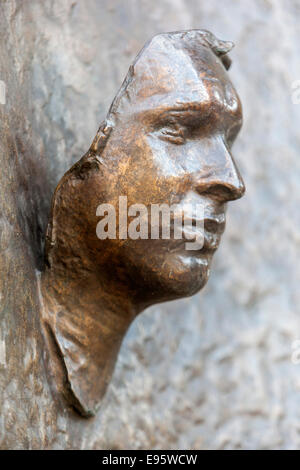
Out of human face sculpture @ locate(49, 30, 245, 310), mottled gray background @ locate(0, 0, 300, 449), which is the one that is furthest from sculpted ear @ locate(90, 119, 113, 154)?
mottled gray background @ locate(0, 0, 300, 449)

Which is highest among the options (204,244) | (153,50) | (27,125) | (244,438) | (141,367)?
(153,50)

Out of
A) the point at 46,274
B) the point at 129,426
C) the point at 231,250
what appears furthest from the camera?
the point at 231,250

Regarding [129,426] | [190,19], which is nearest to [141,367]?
[129,426]

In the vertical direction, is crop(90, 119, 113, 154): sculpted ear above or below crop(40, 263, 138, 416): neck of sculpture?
above

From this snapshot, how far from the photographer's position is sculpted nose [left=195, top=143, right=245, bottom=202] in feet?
3.73

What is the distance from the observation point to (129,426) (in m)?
1.36

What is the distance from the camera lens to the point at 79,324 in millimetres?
1224

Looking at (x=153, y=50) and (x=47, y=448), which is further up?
(x=153, y=50)

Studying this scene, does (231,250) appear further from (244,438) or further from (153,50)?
(153,50)

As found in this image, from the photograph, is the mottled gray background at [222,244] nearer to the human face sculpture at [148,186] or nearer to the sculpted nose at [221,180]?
the human face sculpture at [148,186]

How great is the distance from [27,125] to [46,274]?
0.24 meters

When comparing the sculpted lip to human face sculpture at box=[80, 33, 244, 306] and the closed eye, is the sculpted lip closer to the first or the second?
human face sculpture at box=[80, 33, 244, 306]

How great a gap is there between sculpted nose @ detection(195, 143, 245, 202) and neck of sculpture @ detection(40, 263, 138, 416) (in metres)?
0.20

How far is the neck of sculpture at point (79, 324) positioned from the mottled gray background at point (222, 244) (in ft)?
0.12
